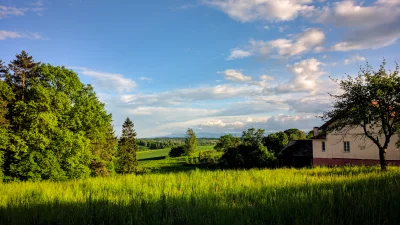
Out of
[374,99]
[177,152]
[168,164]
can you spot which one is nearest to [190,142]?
A: [177,152]

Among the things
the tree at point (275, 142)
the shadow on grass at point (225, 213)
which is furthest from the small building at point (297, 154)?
the shadow on grass at point (225, 213)

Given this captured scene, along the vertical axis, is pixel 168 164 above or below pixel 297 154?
below

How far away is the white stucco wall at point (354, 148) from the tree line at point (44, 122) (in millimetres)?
32149


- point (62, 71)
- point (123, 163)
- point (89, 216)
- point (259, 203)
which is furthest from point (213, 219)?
point (123, 163)

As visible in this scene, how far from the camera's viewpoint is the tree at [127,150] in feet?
203

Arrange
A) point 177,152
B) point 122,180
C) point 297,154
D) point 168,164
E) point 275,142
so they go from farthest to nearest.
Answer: point 177,152 → point 168,164 → point 275,142 → point 297,154 → point 122,180

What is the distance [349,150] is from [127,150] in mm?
45428

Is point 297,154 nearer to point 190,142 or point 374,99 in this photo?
point 374,99

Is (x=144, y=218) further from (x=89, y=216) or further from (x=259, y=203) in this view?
(x=259, y=203)

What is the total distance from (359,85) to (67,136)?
26.9 meters

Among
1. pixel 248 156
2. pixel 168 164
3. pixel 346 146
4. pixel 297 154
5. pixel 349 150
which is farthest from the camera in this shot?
pixel 168 164

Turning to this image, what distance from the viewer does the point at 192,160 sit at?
89.2 meters

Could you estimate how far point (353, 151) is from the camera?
41938mm

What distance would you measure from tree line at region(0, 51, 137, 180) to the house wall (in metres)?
32.1
